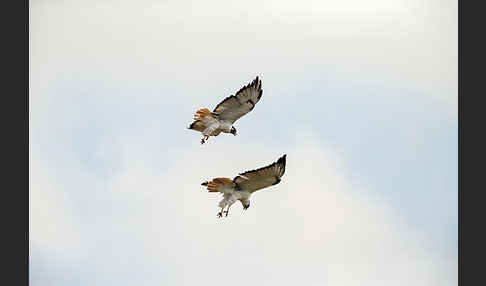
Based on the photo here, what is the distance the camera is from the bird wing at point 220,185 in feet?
14.2

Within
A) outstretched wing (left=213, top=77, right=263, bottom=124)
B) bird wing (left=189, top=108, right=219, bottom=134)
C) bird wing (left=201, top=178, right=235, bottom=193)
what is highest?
outstretched wing (left=213, top=77, right=263, bottom=124)

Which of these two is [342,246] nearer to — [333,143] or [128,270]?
[333,143]

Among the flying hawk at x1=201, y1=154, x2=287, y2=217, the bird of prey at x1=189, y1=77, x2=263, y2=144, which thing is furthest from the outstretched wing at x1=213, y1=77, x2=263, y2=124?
the flying hawk at x1=201, y1=154, x2=287, y2=217

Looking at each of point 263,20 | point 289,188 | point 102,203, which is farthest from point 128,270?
point 263,20

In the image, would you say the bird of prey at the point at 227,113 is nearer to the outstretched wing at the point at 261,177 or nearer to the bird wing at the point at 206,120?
the bird wing at the point at 206,120

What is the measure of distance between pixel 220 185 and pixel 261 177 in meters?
0.28

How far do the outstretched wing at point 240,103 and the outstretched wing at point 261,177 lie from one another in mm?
385

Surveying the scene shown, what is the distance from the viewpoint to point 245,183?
4.30 m

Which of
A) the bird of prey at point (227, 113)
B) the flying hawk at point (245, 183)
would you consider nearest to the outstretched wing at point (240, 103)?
the bird of prey at point (227, 113)

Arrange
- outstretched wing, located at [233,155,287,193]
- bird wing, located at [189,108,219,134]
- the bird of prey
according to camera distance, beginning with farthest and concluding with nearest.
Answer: bird wing, located at [189,108,219,134], the bird of prey, outstretched wing, located at [233,155,287,193]

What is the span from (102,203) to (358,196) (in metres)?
1.72

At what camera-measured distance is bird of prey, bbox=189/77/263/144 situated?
427 centimetres

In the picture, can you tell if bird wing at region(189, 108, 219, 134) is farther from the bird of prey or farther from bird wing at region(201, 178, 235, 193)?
bird wing at region(201, 178, 235, 193)

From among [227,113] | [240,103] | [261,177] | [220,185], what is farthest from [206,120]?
[261,177]
